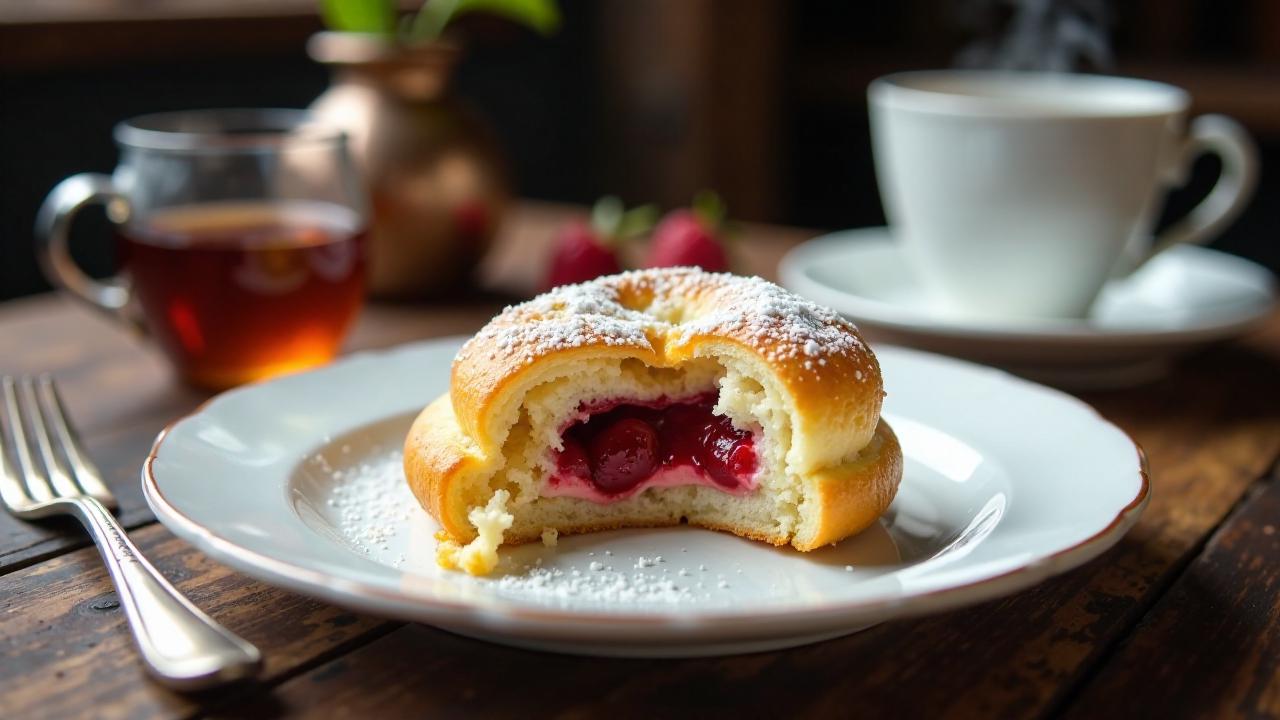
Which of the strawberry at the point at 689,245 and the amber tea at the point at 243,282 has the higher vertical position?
the amber tea at the point at 243,282

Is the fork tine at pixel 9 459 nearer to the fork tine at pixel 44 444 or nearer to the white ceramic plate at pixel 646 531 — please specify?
the fork tine at pixel 44 444

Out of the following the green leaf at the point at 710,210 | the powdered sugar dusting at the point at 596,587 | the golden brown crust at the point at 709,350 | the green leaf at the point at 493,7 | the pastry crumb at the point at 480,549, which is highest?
the green leaf at the point at 493,7

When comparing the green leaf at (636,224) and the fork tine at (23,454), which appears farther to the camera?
the green leaf at (636,224)

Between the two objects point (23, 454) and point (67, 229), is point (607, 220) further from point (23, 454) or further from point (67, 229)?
point (23, 454)

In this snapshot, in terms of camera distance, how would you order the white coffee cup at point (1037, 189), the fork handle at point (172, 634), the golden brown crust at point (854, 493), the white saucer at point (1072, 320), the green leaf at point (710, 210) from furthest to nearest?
the green leaf at point (710, 210) → the white coffee cup at point (1037, 189) → the white saucer at point (1072, 320) → the golden brown crust at point (854, 493) → the fork handle at point (172, 634)

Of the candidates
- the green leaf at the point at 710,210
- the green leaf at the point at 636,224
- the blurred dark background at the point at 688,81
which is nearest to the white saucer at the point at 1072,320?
the green leaf at the point at 710,210

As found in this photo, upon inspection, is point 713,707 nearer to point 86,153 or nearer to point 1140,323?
point 1140,323

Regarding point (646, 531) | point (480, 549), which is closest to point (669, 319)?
point (646, 531)

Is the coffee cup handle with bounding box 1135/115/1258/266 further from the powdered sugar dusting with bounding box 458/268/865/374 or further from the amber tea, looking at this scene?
the amber tea
